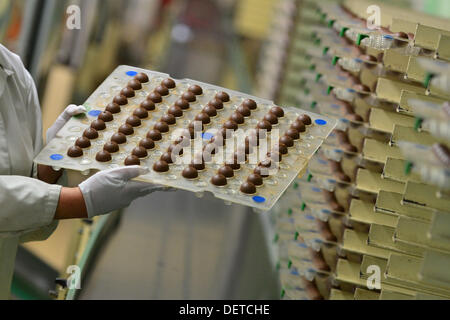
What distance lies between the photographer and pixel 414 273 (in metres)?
2.08

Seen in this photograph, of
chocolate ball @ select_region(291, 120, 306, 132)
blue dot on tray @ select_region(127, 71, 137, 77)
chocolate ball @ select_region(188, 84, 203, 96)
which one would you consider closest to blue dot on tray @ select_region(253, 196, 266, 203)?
chocolate ball @ select_region(291, 120, 306, 132)

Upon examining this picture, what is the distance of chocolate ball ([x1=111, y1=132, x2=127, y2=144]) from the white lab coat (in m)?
0.24

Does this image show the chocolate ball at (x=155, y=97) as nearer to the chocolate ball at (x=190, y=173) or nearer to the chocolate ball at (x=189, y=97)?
the chocolate ball at (x=189, y=97)

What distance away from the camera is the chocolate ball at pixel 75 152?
211 cm

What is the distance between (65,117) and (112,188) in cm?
50

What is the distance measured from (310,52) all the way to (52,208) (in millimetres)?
1695

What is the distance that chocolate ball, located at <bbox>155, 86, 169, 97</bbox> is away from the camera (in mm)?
2465

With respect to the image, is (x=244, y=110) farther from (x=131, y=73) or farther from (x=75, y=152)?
(x=75, y=152)

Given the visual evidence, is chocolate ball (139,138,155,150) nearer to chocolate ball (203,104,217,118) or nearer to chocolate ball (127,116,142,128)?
chocolate ball (127,116,142,128)

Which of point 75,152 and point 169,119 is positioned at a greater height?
point 169,119

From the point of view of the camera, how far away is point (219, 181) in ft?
6.79

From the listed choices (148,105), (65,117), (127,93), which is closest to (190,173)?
(148,105)

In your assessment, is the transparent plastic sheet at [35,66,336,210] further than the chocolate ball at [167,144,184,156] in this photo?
No
